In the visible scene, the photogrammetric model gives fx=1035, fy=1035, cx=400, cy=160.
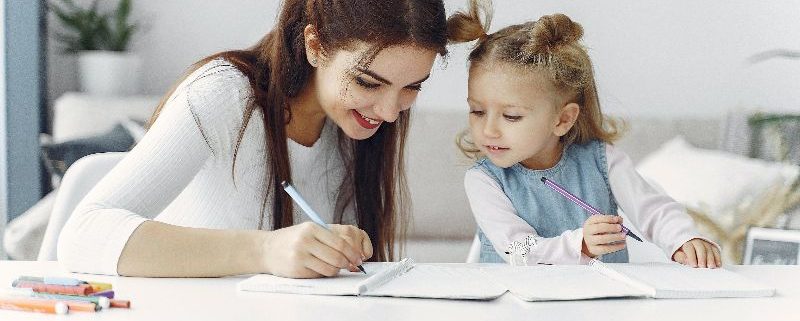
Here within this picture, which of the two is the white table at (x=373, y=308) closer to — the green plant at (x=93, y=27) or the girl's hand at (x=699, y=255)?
the girl's hand at (x=699, y=255)

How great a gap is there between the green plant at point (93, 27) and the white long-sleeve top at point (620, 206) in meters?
2.39

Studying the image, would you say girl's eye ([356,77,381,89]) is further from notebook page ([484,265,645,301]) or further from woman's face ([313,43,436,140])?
notebook page ([484,265,645,301])

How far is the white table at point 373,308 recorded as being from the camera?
3.03 ft

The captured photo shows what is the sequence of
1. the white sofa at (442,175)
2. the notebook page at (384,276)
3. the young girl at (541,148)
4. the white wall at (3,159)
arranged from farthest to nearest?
the white wall at (3,159), the white sofa at (442,175), the young girl at (541,148), the notebook page at (384,276)

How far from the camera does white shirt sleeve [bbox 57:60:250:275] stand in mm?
1150

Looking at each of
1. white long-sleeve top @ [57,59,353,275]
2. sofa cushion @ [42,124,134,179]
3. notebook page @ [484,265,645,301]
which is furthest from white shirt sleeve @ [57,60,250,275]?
sofa cushion @ [42,124,134,179]

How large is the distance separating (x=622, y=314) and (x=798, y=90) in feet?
9.66

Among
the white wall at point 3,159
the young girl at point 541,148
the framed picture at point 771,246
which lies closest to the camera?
the young girl at point 541,148

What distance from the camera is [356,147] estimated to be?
Result: 1.61 metres

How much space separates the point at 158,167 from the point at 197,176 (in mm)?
232

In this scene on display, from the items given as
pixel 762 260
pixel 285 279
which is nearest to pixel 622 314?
pixel 285 279

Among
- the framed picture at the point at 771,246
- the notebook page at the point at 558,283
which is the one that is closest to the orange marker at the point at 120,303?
the notebook page at the point at 558,283

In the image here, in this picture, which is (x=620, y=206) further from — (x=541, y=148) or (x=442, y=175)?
(x=442, y=175)

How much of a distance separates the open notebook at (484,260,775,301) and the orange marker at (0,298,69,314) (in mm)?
430
